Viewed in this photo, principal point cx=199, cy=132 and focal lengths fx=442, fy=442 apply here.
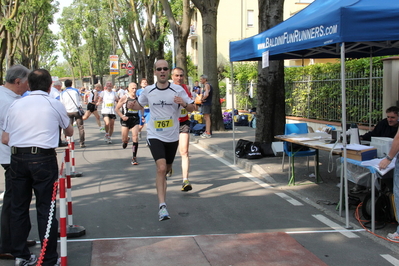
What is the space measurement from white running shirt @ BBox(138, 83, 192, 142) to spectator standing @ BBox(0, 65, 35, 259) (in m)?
1.96

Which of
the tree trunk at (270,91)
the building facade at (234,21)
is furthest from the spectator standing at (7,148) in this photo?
the building facade at (234,21)

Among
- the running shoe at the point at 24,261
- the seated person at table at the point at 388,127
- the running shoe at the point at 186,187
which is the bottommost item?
the running shoe at the point at 24,261

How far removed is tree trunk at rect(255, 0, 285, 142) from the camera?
1054cm

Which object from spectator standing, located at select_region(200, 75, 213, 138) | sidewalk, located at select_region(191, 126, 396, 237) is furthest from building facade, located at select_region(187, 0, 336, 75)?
sidewalk, located at select_region(191, 126, 396, 237)

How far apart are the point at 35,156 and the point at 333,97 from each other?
1232 cm

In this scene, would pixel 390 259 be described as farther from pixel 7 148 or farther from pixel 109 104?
Result: pixel 109 104

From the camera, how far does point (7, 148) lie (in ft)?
14.9

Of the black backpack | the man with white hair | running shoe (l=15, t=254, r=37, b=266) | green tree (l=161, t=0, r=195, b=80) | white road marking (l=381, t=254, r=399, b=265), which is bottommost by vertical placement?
white road marking (l=381, t=254, r=399, b=265)

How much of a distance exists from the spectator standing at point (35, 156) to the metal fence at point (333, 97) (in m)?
9.94

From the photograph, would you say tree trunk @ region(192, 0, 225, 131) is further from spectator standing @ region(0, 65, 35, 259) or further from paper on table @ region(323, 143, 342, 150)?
spectator standing @ region(0, 65, 35, 259)

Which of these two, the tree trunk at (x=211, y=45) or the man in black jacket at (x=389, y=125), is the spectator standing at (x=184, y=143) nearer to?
the man in black jacket at (x=389, y=125)

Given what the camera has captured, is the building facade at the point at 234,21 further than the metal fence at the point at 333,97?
Yes

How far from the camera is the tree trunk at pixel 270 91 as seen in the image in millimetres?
10536

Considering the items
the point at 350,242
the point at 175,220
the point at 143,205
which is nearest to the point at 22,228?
the point at 175,220
